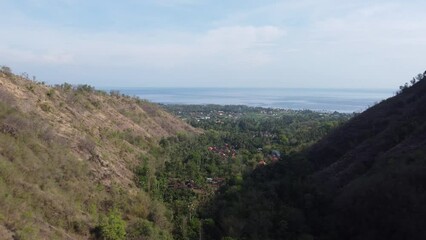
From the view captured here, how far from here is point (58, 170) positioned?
22719 mm

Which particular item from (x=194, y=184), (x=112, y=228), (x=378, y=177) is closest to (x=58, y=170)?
(x=112, y=228)

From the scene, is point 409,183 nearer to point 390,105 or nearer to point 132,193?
point 132,193

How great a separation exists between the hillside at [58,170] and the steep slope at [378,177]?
10394 millimetres

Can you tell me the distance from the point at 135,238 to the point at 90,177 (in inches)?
249

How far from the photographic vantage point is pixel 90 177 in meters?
25.4

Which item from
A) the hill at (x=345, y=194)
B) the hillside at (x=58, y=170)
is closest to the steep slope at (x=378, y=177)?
the hill at (x=345, y=194)

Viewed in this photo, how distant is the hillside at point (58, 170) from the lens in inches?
717

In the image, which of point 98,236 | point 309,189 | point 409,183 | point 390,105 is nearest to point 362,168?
point 309,189

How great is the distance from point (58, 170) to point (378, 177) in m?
17.7

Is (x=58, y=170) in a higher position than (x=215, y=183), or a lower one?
higher

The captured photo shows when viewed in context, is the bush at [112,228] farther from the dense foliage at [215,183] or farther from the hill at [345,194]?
the hill at [345,194]

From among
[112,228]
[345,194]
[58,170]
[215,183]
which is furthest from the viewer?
[215,183]

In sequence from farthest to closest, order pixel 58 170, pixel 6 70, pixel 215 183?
pixel 215 183, pixel 6 70, pixel 58 170

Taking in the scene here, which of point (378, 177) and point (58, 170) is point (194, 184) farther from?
point (378, 177)
